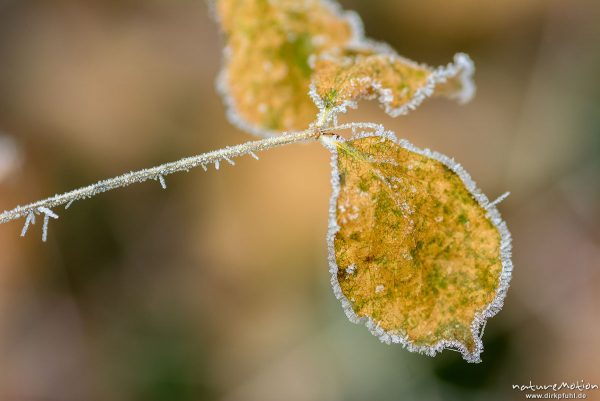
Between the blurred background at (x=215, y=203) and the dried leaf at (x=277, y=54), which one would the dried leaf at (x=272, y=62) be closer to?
the dried leaf at (x=277, y=54)

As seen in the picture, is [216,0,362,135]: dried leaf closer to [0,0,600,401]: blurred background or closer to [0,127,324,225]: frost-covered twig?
[0,127,324,225]: frost-covered twig

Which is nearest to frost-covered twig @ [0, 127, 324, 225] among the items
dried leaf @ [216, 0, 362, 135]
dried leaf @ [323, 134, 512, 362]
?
dried leaf @ [323, 134, 512, 362]

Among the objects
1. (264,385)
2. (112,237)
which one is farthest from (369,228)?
(112,237)

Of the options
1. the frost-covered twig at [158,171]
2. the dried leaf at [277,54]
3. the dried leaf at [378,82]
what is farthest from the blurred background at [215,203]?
the frost-covered twig at [158,171]

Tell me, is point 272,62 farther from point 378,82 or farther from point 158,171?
point 158,171

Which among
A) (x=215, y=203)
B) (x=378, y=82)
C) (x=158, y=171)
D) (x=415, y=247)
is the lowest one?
(x=415, y=247)

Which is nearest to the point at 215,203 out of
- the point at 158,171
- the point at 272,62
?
the point at 272,62
